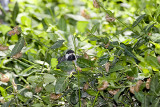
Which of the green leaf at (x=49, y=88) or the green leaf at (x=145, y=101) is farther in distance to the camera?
the green leaf at (x=49, y=88)

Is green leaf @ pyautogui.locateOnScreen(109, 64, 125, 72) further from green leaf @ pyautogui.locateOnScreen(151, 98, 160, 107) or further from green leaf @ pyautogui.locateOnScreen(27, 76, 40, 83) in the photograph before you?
green leaf @ pyautogui.locateOnScreen(27, 76, 40, 83)

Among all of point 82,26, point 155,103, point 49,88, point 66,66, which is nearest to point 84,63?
point 66,66

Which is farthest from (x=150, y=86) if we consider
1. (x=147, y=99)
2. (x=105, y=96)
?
(x=105, y=96)

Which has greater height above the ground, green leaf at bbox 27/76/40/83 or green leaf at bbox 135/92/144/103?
green leaf at bbox 135/92/144/103

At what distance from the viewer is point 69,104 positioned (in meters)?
0.94

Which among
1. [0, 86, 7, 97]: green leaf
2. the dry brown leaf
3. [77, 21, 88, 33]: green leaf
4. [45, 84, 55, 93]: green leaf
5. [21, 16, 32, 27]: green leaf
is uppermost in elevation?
[21, 16, 32, 27]: green leaf

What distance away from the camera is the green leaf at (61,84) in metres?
0.87

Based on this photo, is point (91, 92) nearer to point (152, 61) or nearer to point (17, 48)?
point (152, 61)

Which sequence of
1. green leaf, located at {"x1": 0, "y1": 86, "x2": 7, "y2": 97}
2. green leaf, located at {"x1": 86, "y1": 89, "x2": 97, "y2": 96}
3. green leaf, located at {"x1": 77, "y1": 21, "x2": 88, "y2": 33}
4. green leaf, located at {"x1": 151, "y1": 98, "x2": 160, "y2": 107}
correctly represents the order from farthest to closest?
green leaf, located at {"x1": 77, "y1": 21, "x2": 88, "y2": 33} → green leaf, located at {"x1": 0, "y1": 86, "x2": 7, "y2": 97} → green leaf, located at {"x1": 86, "y1": 89, "x2": 97, "y2": 96} → green leaf, located at {"x1": 151, "y1": 98, "x2": 160, "y2": 107}

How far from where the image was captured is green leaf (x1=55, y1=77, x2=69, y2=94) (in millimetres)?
871

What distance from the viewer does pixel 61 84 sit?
880mm

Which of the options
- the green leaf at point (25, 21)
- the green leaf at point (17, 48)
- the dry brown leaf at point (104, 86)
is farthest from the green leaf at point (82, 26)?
the dry brown leaf at point (104, 86)

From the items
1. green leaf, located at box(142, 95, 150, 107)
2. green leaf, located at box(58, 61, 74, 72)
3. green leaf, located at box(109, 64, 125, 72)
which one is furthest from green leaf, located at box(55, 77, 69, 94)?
green leaf, located at box(142, 95, 150, 107)

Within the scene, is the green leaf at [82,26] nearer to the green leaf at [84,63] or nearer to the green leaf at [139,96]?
the green leaf at [84,63]
